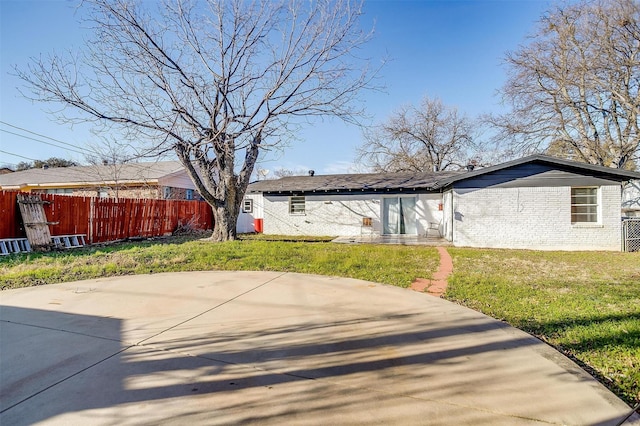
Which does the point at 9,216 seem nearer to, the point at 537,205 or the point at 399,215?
the point at 399,215

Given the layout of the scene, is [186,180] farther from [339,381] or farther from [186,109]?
[339,381]

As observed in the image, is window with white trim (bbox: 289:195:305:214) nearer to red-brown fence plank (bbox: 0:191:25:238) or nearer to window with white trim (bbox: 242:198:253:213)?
window with white trim (bbox: 242:198:253:213)

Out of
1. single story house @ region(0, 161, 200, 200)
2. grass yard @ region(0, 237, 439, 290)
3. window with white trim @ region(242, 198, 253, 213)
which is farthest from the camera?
single story house @ region(0, 161, 200, 200)

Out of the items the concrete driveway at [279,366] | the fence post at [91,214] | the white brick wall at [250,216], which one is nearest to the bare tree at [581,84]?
the white brick wall at [250,216]

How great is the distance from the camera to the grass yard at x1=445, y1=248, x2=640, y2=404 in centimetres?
302

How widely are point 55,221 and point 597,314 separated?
49.1ft

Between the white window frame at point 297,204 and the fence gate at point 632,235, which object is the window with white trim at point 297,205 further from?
the fence gate at point 632,235

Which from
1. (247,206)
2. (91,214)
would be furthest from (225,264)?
(247,206)

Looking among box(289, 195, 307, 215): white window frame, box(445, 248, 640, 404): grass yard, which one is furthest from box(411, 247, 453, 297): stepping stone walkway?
box(289, 195, 307, 215): white window frame

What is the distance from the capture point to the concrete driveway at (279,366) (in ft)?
7.02

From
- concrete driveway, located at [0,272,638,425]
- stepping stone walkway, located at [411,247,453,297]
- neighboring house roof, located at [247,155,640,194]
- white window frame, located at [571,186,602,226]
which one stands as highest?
neighboring house roof, located at [247,155,640,194]

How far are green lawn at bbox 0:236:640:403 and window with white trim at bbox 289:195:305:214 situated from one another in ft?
24.7

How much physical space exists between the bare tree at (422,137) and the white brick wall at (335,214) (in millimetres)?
12036

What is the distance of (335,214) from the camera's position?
16.9m
